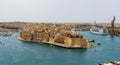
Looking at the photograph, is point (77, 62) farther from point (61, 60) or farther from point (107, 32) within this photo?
point (107, 32)

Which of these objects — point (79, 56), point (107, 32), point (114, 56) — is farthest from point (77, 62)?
point (107, 32)

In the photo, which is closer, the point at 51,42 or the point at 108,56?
the point at 108,56

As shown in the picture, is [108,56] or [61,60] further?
[108,56]

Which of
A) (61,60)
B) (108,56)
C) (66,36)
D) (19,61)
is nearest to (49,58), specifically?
(61,60)

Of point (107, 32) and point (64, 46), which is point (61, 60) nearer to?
point (64, 46)

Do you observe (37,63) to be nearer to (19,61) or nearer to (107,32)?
(19,61)

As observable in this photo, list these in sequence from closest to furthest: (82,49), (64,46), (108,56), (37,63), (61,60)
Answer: (37,63), (61,60), (108,56), (82,49), (64,46)

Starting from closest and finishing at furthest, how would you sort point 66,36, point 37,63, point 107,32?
1. point 37,63
2. point 66,36
3. point 107,32

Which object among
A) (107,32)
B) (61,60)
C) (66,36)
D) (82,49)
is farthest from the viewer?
(107,32)

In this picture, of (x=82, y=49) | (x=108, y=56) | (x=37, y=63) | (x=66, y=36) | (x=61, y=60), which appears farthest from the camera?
(x=66, y=36)
